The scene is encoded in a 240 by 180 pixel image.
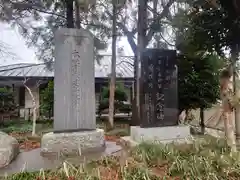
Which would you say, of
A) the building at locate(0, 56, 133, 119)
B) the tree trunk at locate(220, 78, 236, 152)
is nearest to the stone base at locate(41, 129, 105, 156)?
the tree trunk at locate(220, 78, 236, 152)

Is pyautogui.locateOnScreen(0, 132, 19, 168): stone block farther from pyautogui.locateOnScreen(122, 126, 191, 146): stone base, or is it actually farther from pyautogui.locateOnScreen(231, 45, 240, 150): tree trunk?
pyautogui.locateOnScreen(231, 45, 240, 150): tree trunk

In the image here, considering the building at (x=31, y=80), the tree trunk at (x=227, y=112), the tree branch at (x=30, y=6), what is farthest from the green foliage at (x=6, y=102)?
the tree trunk at (x=227, y=112)

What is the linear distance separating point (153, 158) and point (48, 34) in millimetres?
7310

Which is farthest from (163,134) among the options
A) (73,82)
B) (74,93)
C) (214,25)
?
(214,25)

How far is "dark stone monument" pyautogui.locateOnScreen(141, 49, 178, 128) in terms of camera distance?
Result: 5973 mm

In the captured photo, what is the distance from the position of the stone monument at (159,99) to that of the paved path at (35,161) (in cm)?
112

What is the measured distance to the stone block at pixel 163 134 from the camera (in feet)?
18.8

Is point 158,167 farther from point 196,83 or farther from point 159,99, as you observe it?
point 196,83

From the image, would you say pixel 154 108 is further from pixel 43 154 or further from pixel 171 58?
pixel 43 154

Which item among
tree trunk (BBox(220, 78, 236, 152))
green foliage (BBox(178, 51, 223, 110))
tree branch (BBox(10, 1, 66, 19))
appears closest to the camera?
tree trunk (BBox(220, 78, 236, 152))

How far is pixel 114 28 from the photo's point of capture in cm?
960

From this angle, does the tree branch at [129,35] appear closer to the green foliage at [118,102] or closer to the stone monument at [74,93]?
the stone monument at [74,93]

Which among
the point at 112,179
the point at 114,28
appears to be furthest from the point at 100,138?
the point at 114,28

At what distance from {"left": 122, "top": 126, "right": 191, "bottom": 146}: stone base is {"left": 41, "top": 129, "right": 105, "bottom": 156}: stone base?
84cm
